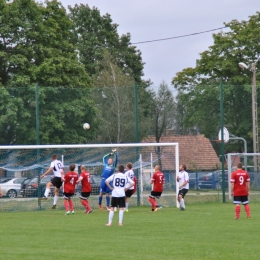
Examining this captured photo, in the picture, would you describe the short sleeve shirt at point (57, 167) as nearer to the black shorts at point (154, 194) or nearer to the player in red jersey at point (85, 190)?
the player in red jersey at point (85, 190)

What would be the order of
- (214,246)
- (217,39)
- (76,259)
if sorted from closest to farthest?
1. (76,259)
2. (214,246)
3. (217,39)

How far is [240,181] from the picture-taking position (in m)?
21.6

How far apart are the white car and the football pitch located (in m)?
A: 3.16

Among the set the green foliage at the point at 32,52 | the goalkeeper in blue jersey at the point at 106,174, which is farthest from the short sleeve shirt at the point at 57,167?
the green foliage at the point at 32,52

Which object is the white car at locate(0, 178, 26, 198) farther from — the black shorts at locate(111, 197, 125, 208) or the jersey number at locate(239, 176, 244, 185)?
the jersey number at locate(239, 176, 244, 185)

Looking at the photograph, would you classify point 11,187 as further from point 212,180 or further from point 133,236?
point 133,236

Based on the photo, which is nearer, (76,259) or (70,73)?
(76,259)

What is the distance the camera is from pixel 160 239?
51.4ft

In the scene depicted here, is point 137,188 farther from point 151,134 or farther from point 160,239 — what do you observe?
point 160,239

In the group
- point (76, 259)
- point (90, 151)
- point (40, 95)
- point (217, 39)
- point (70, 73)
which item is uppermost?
point (217, 39)

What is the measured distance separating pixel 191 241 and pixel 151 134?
15.2 meters

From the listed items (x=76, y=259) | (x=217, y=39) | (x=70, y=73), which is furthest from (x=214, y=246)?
(x=217, y=39)

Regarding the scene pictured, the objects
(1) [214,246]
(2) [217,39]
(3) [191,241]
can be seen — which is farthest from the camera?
(2) [217,39]

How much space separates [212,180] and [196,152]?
1448mm
